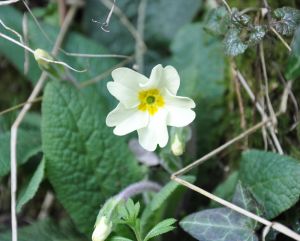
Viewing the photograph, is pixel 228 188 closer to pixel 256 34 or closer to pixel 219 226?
pixel 219 226

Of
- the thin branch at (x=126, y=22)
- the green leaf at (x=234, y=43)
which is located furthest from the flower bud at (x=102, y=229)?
the thin branch at (x=126, y=22)

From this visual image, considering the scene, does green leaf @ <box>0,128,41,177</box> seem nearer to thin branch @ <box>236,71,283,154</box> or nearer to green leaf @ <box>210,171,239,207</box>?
green leaf @ <box>210,171,239,207</box>

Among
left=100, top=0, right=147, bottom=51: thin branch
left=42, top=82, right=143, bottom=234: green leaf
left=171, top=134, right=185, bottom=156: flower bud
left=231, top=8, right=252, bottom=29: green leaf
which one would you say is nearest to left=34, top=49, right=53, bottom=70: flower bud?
left=42, top=82, right=143, bottom=234: green leaf

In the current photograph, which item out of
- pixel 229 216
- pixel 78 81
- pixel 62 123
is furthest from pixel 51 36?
pixel 229 216

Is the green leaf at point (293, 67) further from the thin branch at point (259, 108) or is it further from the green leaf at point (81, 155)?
the green leaf at point (81, 155)

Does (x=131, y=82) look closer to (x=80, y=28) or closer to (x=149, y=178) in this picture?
(x=149, y=178)

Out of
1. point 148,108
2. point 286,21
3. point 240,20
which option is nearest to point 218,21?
point 240,20
